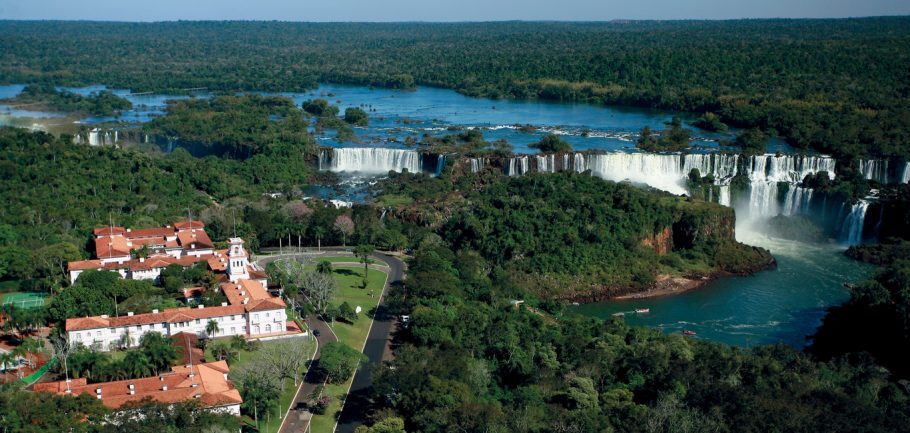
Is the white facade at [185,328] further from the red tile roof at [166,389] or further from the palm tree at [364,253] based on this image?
the palm tree at [364,253]

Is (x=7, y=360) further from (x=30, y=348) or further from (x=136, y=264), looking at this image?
(x=136, y=264)

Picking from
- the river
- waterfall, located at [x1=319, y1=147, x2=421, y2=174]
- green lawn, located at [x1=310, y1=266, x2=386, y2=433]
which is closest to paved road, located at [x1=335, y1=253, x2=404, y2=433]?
green lawn, located at [x1=310, y1=266, x2=386, y2=433]

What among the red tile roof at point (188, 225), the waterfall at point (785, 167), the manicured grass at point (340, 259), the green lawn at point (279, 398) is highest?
the waterfall at point (785, 167)

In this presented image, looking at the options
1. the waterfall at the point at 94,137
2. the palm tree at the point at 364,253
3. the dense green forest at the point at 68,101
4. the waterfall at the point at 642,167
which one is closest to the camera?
the palm tree at the point at 364,253

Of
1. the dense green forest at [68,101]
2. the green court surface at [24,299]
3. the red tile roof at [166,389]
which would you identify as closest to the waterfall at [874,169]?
the red tile roof at [166,389]

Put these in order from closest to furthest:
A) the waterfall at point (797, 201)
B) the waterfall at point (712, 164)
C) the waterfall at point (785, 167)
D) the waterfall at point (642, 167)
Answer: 1. the waterfall at point (797, 201)
2. the waterfall at point (785, 167)
3. the waterfall at point (712, 164)
4. the waterfall at point (642, 167)

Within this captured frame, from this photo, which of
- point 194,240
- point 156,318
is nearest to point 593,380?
point 156,318

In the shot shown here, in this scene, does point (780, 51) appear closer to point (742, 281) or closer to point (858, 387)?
point (742, 281)
